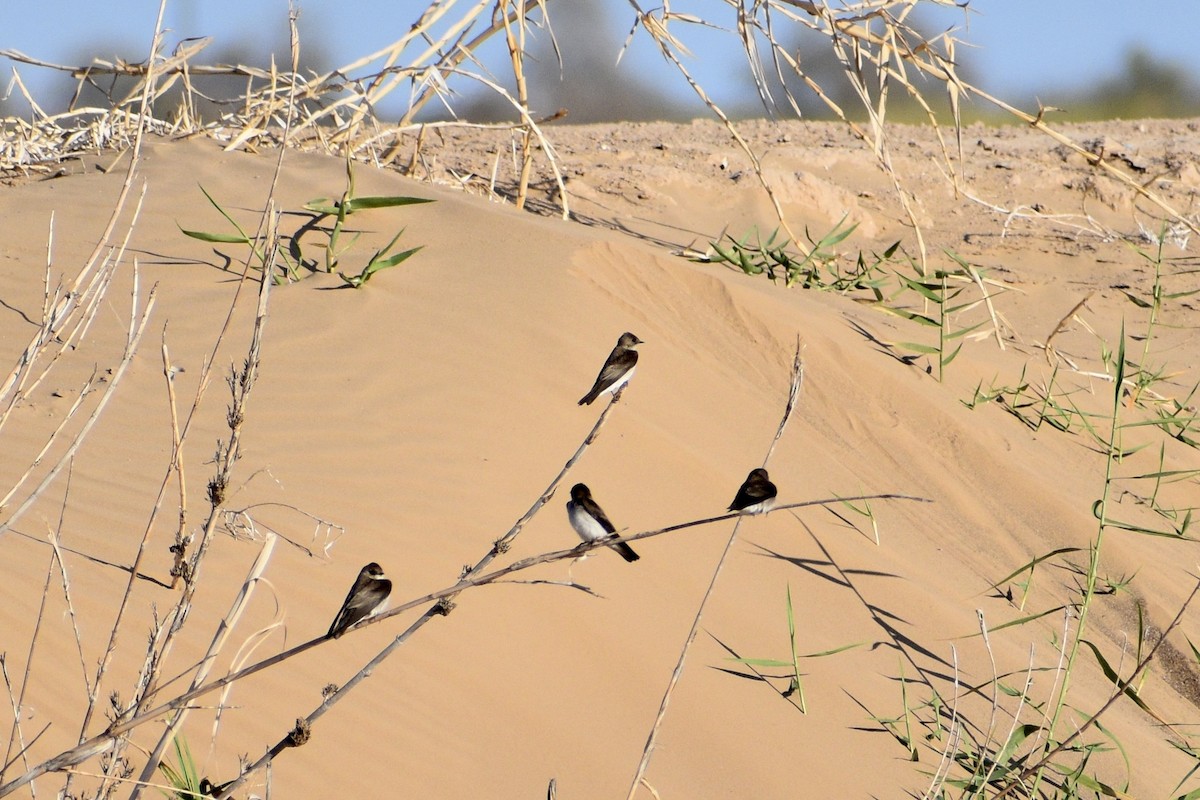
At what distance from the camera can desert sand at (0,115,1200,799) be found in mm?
3396

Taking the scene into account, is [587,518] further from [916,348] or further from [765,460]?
[916,348]

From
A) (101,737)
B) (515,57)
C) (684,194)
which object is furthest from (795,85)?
(101,737)

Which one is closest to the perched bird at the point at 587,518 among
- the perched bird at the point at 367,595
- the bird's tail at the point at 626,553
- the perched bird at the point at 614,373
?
the bird's tail at the point at 626,553

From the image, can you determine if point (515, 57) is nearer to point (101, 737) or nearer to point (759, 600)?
point (759, 600)

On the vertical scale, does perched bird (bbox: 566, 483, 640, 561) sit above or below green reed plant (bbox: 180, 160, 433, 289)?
below

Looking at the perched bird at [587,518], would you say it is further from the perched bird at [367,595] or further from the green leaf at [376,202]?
the green leaf at [376,202]

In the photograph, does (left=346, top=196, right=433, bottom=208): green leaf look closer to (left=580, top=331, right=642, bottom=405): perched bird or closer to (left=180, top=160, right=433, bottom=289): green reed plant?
(left=180, top=160, right=433, bottom=289): green reed plant

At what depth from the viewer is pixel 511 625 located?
3.86 meters

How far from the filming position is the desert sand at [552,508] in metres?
3.40

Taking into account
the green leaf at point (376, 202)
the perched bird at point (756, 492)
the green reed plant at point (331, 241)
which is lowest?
the perched bird at point (756, 492)

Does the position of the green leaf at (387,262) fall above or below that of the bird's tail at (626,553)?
above

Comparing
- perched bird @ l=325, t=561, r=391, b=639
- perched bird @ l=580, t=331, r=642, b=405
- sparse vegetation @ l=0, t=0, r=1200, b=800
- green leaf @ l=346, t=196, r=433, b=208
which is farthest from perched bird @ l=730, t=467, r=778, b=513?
green leaf @ l=346, t=196, r=433, b=208

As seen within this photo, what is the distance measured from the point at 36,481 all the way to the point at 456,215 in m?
2.98

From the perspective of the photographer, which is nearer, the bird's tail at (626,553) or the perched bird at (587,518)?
the perched bird at (587,518)
